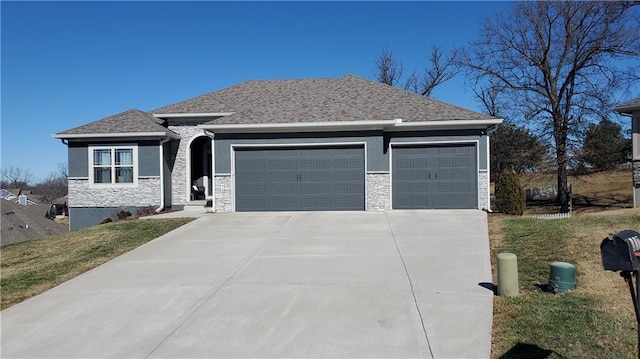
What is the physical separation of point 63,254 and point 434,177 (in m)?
11.8

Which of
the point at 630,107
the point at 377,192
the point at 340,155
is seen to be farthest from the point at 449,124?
the point at 630,107

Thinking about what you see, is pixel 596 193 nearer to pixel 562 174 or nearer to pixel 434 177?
pixel 562 174

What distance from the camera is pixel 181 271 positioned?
8414 millimetres

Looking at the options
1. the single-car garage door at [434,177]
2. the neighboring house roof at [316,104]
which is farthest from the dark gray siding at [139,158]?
the single-car garage door at [434,177]

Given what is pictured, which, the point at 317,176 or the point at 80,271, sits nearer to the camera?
the point at 80,271

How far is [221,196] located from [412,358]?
12.6 m

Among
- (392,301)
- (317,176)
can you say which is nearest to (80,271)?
(392,301)

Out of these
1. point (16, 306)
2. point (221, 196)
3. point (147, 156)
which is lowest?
point (16, 306)

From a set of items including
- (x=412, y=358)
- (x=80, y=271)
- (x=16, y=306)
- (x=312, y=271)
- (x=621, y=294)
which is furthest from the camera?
(x=80, y=271)

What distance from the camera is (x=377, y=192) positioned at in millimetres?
16031

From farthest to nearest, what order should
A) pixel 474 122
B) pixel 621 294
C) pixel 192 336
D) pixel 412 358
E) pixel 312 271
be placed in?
1. pixel 474 122
2. pixel 312 271
3. pixel 621 294
4. pixel 192 336
5. pixel 412 358

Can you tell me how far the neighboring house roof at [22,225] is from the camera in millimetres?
29275

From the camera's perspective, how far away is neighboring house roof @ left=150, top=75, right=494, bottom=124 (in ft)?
53.7

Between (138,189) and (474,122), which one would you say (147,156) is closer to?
(138,189)
